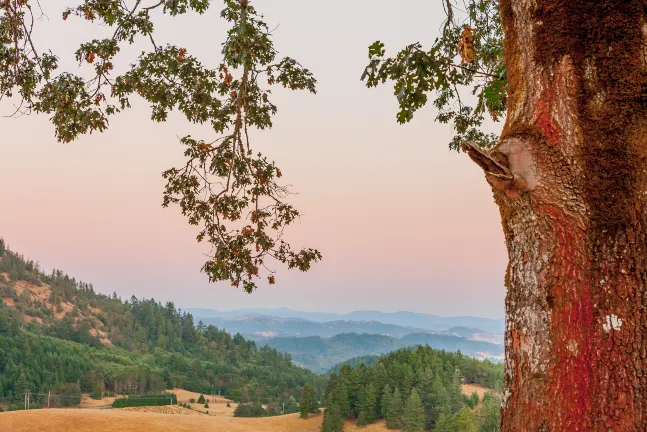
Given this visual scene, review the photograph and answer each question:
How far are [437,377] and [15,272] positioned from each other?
4110 inches

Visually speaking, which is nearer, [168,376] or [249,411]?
[249,411]

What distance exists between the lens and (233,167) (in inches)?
277

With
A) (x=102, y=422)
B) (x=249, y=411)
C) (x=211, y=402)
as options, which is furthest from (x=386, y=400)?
(x=211, y=402)

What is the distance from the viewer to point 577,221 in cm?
→ 187

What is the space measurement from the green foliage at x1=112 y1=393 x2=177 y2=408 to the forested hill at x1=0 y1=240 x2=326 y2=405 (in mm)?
4721

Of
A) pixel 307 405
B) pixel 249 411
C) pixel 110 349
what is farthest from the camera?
pixel 110 349

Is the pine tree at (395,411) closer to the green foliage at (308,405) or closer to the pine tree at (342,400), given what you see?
the pine tree at (342,400)

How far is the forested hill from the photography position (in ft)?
227

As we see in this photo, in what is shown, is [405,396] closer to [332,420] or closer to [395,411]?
[395,411]

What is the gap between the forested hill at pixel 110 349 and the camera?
227ft

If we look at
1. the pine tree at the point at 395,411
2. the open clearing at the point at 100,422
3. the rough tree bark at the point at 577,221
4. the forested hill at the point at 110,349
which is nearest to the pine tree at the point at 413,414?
the pine tree at the point at 395,411

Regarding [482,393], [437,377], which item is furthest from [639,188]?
[482,393]

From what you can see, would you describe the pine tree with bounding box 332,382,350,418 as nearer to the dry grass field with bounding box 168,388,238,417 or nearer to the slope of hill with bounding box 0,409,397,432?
the slope of hill with bounding box 0,409,397,432

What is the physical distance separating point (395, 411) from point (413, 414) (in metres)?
2.45
